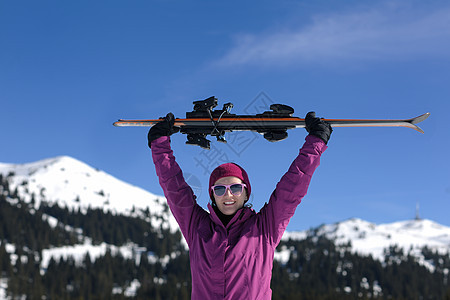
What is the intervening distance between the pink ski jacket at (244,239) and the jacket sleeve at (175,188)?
0.04 ft

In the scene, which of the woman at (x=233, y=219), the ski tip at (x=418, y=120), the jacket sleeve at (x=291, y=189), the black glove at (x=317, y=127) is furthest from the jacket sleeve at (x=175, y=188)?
the ski tip at (x=418, y=120)

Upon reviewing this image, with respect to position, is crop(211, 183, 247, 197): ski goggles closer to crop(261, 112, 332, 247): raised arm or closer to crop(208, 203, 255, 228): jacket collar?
crop(208, 203, 255, 228): jacket collar

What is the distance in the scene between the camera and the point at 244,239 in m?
5.28

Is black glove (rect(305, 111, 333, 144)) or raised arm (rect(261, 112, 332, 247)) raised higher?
black glove (rect(305, 111, 333, 144))

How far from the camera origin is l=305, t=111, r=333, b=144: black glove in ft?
17.8

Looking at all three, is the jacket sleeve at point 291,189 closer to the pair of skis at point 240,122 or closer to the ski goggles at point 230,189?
the ski goggles at point 230,189

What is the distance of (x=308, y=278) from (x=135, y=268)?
191 ft

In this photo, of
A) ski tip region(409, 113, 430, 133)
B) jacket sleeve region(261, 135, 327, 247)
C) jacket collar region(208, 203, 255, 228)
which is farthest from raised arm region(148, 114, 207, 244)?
ski tip region(409, 113, 430, 133)

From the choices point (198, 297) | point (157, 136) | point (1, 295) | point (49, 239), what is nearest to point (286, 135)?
point (157, 136)

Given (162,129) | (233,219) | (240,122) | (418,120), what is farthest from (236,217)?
(418,120)

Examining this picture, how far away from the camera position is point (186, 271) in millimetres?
179875

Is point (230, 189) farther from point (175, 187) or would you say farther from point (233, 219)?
point (175, 187)

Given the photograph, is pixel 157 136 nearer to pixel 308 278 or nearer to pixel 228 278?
pixel 228 278

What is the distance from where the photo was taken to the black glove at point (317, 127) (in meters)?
5.42
